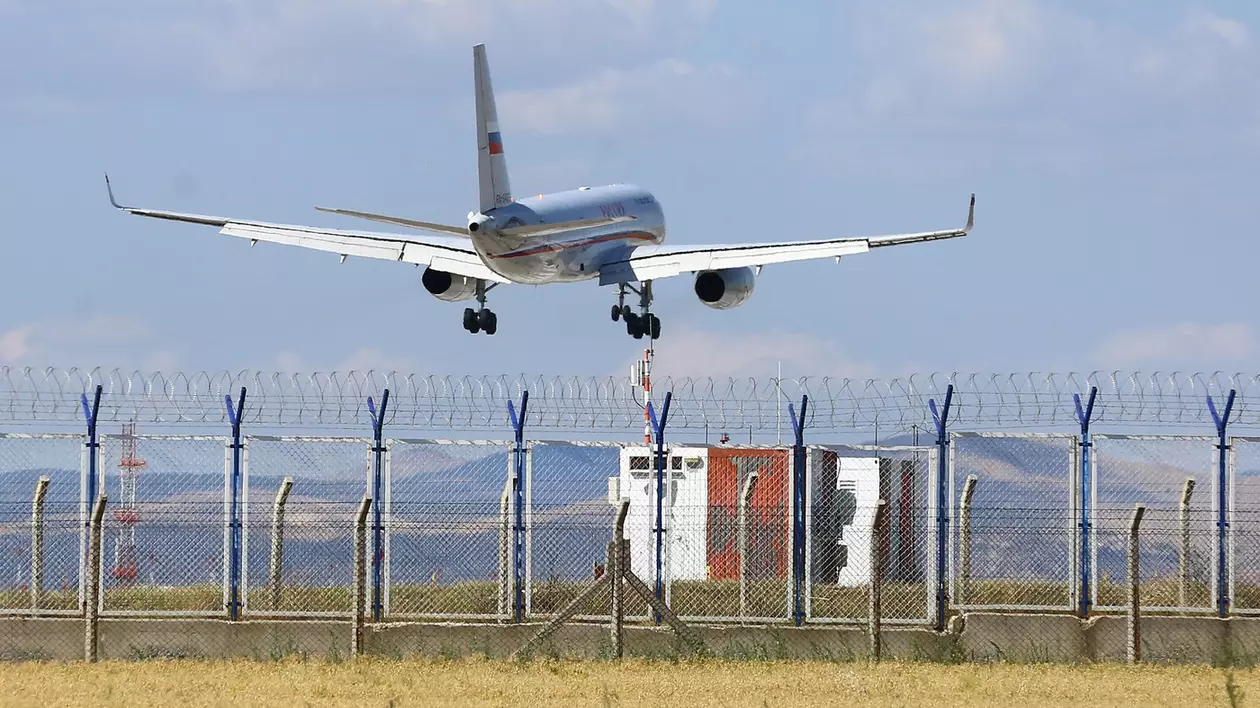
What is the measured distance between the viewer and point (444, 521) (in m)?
22.3

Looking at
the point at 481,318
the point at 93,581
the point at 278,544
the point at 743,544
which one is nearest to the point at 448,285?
the point at 481,318

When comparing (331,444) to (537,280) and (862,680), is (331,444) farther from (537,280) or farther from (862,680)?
(537,280)

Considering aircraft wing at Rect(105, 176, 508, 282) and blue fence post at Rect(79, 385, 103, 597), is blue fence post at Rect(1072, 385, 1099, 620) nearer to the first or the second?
blue fence post at Rect(79, 385, 103, 597)

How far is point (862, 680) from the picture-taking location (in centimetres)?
1931

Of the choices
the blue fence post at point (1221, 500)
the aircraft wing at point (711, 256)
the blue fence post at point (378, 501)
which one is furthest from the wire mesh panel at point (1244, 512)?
the aircraft wing at point (711, 256)

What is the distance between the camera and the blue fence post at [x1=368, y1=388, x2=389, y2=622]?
22.3 metres

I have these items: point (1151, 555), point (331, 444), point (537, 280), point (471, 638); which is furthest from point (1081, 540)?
point (537, 280)

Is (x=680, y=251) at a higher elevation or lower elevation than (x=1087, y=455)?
higher

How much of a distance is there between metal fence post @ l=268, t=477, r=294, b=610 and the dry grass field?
2186 mm

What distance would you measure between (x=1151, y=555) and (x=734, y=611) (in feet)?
17.6

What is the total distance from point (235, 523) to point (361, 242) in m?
26.5

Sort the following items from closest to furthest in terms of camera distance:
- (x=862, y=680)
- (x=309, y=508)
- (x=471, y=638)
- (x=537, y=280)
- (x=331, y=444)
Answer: (x=862, y=680), (x=471, y=638), (x=331, y=444), (x=309, y=508), (x=537, y=280)

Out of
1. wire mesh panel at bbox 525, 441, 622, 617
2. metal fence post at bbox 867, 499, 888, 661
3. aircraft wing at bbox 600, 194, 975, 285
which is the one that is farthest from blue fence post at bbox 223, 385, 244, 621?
aircraft wing at bbox 600, 194, 975, 285

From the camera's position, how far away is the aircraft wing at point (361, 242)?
47.1m
